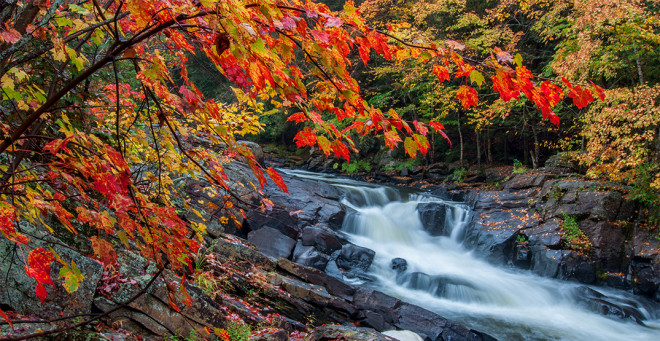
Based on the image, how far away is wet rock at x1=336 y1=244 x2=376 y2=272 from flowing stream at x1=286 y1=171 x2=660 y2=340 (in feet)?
0.82

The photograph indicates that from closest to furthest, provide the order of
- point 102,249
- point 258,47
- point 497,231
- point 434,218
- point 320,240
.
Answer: point 258,47, point 102,249, point 320,240, point 497,231, point 434,218

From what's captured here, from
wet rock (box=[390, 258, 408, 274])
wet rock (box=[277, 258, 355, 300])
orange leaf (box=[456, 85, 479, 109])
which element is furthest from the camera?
wet rock (box=[390, 258, 408, 274])

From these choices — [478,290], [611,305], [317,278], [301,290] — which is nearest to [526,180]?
[611,305]

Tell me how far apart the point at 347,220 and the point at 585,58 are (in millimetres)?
8205

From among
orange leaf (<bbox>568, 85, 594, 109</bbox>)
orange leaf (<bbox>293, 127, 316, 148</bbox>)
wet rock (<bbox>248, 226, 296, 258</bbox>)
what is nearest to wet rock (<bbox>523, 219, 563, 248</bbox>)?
wet rock (<bbox>248, 226, 296, 258</bbox>)

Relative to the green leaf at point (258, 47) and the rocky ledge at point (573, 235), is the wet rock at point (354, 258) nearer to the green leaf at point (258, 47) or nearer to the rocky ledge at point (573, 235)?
the rocky ledge at point (573, 235)

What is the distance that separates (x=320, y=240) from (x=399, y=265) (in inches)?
92.9

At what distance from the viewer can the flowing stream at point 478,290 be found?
752 cm

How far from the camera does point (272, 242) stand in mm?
8484

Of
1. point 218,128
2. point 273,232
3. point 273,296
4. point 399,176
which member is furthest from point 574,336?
point 399,176

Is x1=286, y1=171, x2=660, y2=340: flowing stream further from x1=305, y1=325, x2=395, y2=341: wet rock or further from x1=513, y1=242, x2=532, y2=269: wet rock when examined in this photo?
x1=305, y1=325, x2=395, y2=341: wet rock

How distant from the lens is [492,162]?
18906 mm

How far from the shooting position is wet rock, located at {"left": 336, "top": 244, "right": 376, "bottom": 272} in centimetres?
947

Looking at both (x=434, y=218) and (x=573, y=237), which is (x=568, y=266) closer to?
(x=573, y=237)
